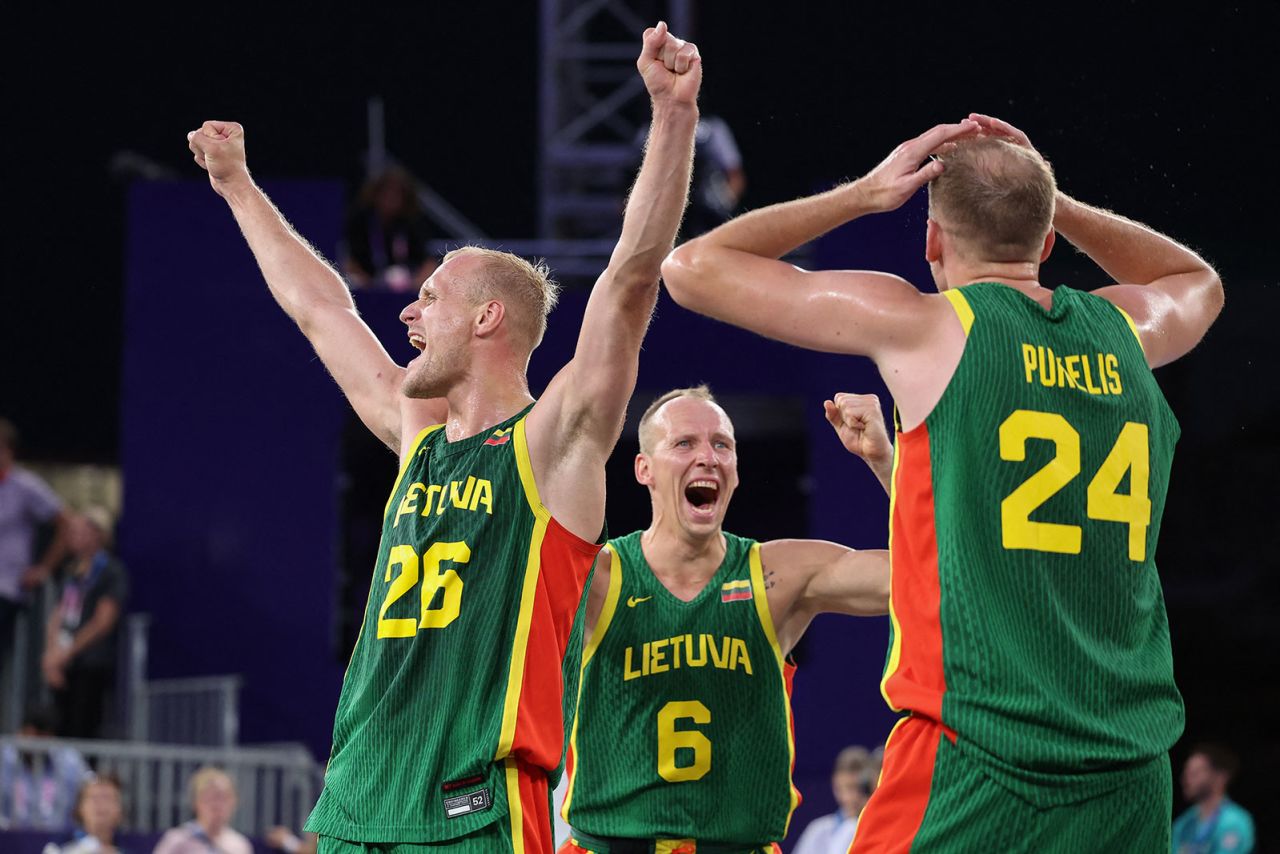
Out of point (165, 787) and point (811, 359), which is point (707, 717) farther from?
point (811, 359)

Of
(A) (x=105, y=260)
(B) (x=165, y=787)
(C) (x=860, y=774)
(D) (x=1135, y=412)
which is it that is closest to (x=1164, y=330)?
(D) (x=1135, y=412)

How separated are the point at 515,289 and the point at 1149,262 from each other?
→ 65.2 inches

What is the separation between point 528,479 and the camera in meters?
4.13

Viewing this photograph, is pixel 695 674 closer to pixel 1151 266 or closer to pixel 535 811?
pixel 535 811

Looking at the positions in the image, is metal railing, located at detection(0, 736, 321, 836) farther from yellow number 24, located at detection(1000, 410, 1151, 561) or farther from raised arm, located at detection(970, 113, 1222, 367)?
yellow number 24, located at detection(1000, 410, 1151, 561)

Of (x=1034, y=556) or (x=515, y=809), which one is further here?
(x=515, y=809)

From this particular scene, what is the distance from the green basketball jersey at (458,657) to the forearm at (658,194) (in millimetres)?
537

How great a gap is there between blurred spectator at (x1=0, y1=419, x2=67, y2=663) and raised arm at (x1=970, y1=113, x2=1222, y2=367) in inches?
359

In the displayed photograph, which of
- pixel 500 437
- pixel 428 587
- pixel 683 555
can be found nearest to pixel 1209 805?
pixel 683 555

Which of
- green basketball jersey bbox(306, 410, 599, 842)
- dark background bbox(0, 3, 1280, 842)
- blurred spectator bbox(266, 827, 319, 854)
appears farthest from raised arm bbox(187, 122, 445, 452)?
dark background bbox(0, 3, 1280, 842)

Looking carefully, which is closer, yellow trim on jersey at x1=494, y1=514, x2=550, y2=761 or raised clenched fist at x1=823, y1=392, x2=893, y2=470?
yellow trim on jersey at x1=494, y1=514, x2=550, y2=761

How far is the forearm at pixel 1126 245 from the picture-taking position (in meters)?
3.89

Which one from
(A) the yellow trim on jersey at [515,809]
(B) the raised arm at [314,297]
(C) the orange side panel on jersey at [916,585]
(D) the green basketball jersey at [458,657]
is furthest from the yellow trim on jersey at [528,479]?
(C) the orange side panel on jersey at [916,585]

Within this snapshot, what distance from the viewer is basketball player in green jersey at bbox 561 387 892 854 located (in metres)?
5.01
